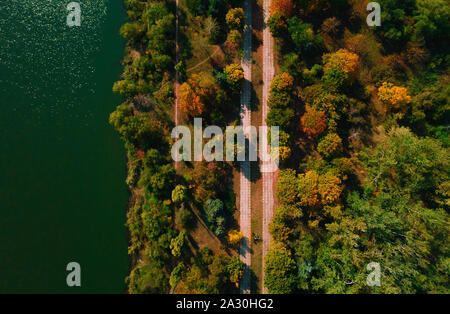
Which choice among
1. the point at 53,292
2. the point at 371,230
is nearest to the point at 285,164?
the point at 371,230

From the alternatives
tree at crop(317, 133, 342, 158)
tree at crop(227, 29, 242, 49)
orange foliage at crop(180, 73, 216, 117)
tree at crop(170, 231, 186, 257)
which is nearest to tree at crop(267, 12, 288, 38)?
tree at crop(227, 29, 242, 49)

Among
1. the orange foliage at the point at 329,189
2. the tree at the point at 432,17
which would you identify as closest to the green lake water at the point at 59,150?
the orange foliage at the point at 329,189

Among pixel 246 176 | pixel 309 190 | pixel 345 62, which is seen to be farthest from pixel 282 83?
pixel 309 190

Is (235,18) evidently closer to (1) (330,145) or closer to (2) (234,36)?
(2) (234,36)

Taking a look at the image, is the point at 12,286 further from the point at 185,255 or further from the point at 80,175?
the point at 185,255
